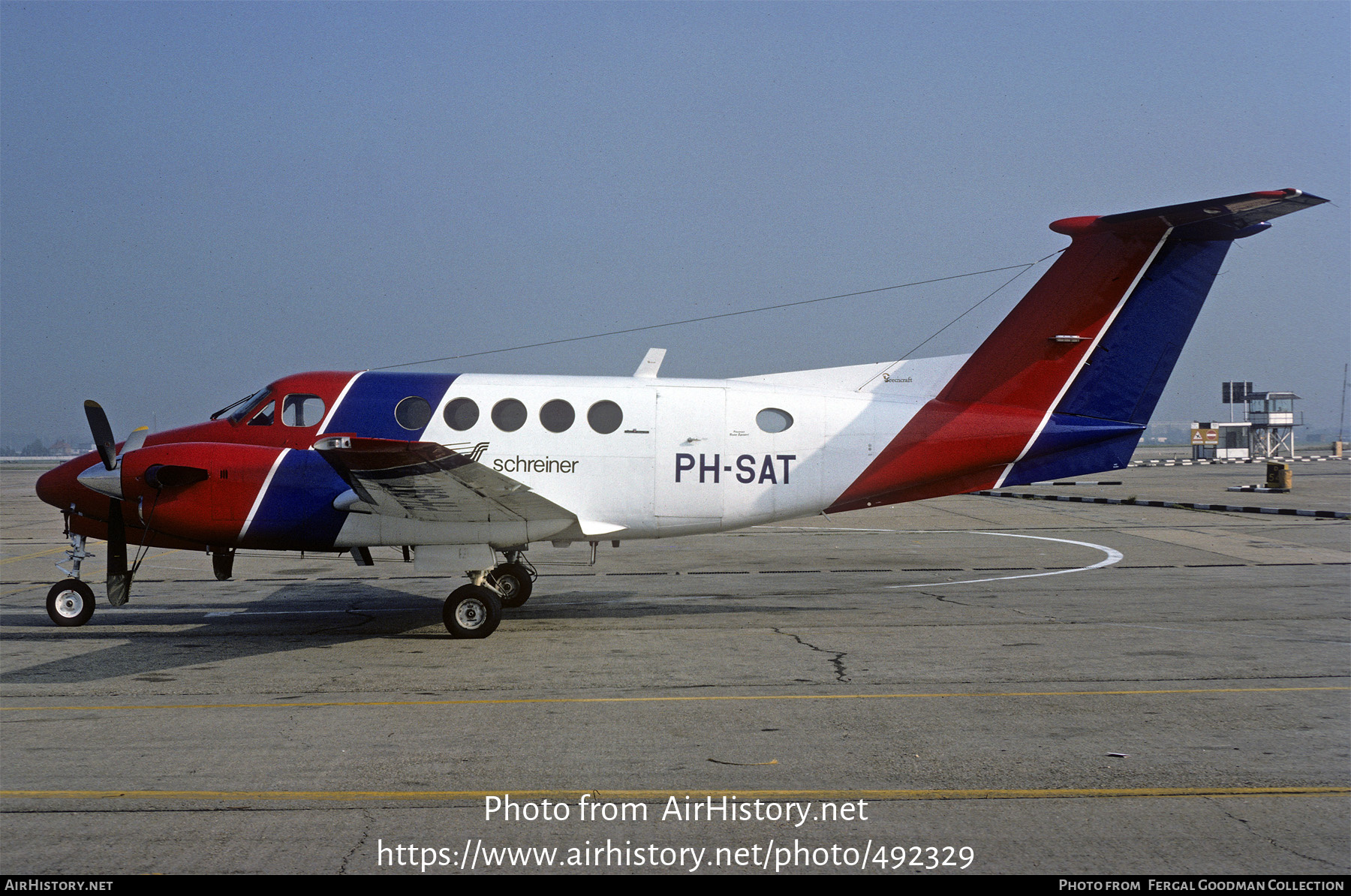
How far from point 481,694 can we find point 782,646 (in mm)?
3431

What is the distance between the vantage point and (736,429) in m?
11.8

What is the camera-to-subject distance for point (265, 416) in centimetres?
1165

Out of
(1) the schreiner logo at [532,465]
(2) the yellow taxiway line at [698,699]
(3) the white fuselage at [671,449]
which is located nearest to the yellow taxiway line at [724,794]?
(2) the yellow taxiway line at [698,699]

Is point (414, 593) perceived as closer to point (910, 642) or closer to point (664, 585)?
point (664, 585)

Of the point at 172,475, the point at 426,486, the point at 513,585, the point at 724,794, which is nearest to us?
the point at 724,794

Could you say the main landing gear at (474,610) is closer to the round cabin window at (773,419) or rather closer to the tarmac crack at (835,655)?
the tarmac crack at (835,655)

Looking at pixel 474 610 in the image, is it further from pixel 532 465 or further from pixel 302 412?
pixel 302 412

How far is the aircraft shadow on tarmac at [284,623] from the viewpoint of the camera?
9656 millimetres

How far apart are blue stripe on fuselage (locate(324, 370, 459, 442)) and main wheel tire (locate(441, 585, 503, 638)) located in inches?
80.5

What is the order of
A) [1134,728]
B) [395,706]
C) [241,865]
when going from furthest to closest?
1. [395,706]
2. [1134,728]
3. [241,865]

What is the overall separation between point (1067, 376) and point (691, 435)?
478cm

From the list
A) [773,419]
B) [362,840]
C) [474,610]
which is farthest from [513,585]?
[362,840]

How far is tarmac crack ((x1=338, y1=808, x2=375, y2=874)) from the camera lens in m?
4.78

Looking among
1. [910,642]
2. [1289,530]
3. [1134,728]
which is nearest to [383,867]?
[1134,728]
